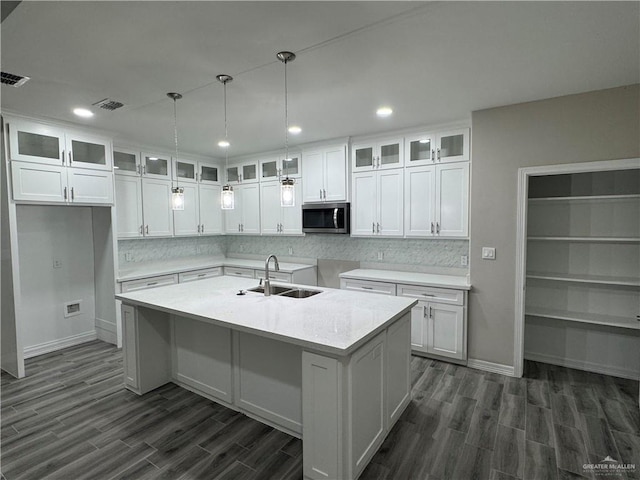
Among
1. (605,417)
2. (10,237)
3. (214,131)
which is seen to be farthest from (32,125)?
(605,417)

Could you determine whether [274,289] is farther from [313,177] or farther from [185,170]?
[185,170]

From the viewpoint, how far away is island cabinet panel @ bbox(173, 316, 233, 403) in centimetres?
274

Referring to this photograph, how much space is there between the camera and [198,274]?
16.9 feet

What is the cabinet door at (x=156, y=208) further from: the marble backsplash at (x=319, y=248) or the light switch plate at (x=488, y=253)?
the light switch plate at (x=488, y=253)

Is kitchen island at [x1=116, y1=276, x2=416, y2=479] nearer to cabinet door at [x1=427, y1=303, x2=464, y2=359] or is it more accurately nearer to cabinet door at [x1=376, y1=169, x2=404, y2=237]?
cabinet door at [x1=427, y1=303, x2=464, y2=359]

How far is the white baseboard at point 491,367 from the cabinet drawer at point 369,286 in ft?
3.52

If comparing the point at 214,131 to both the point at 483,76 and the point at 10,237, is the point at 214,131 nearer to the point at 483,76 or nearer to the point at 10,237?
the point at 10,237

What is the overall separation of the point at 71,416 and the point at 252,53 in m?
3.15

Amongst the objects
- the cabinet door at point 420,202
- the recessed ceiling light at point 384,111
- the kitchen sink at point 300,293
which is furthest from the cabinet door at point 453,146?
the kitchen sink at point 300,293

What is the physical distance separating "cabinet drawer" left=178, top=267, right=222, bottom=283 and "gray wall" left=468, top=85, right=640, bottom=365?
384 cm

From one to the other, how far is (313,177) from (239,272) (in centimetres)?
198

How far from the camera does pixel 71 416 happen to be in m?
2.72

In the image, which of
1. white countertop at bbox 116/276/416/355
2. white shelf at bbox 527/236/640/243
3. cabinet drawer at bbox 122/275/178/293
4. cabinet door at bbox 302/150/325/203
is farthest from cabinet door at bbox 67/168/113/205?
white shelf at bbox 527/236/640/243

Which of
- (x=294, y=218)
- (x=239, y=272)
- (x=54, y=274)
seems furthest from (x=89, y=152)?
(x=294, y=218)
